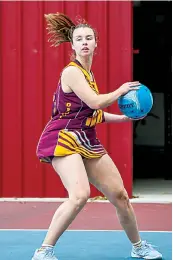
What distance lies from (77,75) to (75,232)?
7.04ft

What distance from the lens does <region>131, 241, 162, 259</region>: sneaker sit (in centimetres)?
520

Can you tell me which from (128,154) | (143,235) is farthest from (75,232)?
(128,154)

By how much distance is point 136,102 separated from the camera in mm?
4887

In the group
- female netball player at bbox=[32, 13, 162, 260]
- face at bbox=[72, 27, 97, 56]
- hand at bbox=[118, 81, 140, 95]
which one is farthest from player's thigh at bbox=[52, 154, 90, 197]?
face at bbox=[72, 27, 97, 56]

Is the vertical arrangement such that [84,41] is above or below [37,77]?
above

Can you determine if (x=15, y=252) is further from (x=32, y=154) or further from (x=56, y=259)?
(x=32, y=154)

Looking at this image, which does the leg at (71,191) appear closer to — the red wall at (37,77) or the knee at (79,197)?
the knee at (79,197)

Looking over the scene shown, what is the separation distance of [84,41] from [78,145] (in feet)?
2.61

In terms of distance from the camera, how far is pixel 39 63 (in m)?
8.92

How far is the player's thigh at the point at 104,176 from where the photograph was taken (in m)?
5.06

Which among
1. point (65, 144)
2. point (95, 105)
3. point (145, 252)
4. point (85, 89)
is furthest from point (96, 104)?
point (145, 252)

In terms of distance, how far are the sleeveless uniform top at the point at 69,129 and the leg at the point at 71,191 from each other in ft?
0.29

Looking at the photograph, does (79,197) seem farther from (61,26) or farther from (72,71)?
(61,26)

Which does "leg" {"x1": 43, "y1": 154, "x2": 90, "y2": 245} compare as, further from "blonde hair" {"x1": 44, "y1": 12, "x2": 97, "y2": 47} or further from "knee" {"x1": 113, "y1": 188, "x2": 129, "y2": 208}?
"blonde hair" {"x1": 44, "y1": 12, "x2": 97, "y2": 47}
